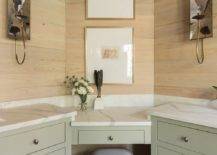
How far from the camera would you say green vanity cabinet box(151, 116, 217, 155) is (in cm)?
132

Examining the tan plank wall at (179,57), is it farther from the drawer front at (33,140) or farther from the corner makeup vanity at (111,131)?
the drawer front at (33,140)

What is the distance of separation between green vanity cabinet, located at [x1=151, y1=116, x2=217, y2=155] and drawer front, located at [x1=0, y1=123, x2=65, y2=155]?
2.16 ft

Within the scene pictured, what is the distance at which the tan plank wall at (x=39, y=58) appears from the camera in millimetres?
1710

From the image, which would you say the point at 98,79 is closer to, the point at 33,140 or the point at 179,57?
the point at 179,57

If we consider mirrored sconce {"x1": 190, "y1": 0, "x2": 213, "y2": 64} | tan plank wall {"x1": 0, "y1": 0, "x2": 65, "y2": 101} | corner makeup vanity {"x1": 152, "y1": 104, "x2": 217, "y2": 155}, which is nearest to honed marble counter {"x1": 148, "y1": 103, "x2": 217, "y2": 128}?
corner makeup vanity {"x1": 152, "y1": 104, "x2": 217, "y2": 155}

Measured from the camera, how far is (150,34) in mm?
2221

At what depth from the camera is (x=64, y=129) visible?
1574 mm

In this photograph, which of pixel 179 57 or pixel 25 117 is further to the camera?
pixel 179 57

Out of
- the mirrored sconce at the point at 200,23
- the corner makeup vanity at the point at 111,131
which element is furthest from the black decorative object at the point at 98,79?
the mirrored sconce at the point at 200,23

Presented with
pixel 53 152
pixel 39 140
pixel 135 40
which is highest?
pixel 135 40

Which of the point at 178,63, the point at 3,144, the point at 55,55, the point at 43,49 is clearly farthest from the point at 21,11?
the point at 178,63

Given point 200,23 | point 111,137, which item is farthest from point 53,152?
point 200,23

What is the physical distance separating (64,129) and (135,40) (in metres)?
1.10

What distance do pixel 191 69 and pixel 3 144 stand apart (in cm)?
151
